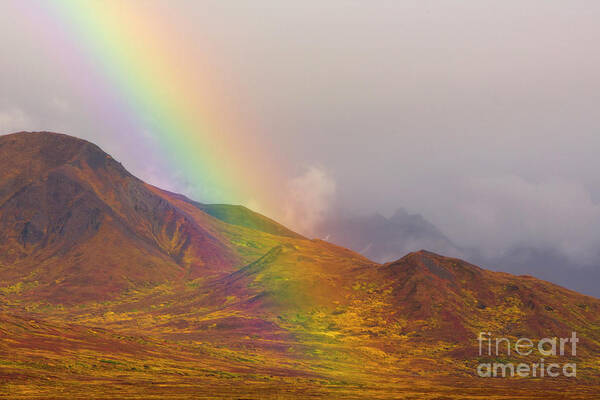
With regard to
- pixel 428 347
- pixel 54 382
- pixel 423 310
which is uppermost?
pixel 423 310

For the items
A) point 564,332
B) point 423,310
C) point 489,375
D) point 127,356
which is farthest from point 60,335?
point 564,332

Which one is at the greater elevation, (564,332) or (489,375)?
(564,332)

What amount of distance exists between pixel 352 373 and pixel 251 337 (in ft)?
159

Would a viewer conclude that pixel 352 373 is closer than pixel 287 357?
Yes

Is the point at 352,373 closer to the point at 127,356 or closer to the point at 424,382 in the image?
the point at 424,382

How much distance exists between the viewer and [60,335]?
372 feet

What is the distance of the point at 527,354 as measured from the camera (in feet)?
504

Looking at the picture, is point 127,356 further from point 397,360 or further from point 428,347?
point 428,347

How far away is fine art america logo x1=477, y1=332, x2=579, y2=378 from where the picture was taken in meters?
137

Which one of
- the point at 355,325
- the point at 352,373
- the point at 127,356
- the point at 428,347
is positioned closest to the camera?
the point at 127,356

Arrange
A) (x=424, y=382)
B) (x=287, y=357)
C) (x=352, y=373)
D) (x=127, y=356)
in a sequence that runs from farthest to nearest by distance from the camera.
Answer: (x=287, y=357) < (x=352, y=373) < (x=424, y=382) < (x=127, y=356)

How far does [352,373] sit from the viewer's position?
417 feet

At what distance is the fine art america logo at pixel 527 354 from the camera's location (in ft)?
448

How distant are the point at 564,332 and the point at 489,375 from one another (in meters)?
50.7
